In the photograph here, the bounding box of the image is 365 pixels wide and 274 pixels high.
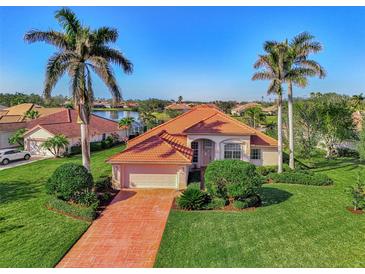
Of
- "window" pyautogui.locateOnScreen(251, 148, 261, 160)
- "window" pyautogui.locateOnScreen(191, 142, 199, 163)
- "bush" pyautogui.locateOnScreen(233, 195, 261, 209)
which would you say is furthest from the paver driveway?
"window" pyautogui.locateOnScreen(251, 148, 261, 160)

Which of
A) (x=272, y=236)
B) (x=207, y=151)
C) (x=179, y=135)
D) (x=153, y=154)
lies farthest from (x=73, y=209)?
(x=207, y=151)

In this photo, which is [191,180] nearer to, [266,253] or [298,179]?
[298,179]

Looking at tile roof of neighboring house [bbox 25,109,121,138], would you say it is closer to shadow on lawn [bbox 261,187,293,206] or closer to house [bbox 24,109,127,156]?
house [bbox 24,109,127,156]

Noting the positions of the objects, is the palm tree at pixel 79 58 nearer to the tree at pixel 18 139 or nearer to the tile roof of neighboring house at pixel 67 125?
the tile roof of neighboring house at pixel 67 125

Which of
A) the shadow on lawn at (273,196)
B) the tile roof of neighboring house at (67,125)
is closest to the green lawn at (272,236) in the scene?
the shadow on lawn at (273,196)

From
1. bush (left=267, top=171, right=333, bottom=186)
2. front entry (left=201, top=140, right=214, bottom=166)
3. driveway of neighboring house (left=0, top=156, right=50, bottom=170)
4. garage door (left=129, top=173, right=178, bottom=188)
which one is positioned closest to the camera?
garage door (left=129, top=173, right=178, bottom=188)

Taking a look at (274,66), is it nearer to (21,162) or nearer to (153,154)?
(153,154)

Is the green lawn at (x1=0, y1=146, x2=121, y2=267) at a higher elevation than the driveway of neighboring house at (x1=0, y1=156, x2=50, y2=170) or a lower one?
lower
